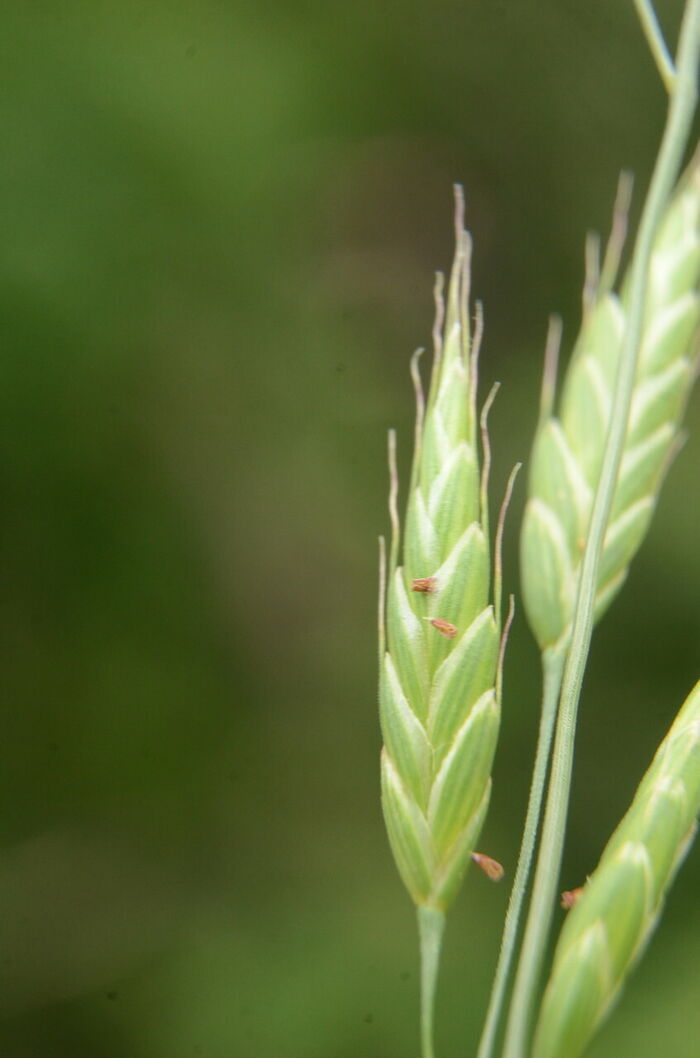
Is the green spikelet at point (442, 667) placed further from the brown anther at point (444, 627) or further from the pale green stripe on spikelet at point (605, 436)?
the pale green stripe on spikelet at point (605, 436)

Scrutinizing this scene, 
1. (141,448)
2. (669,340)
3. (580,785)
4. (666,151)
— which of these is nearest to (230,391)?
(141,448)

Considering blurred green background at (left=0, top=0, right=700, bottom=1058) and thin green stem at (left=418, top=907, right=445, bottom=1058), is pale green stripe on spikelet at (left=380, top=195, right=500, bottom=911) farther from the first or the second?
blurred green background at (left=0, top=0, right=700, bottom=1058)

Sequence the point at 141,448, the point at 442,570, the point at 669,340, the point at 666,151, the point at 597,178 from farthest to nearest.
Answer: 1. the point at 597,178
2. the point at 141,448
3. the point at 669,340
4. the point at 442,570
5. the point at 666,151

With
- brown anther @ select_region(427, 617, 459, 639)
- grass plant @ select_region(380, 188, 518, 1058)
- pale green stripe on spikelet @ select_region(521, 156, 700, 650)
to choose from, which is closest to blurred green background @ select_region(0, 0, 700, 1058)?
pale green stripe on spikelet @ select_region(521, 156, 700, 650)

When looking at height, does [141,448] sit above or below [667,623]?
above

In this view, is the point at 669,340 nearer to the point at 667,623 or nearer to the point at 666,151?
the point at 666,151

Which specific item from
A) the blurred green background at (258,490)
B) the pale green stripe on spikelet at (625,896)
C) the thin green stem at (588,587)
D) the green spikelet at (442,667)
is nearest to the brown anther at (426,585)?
the green spikelet at (442,667)
